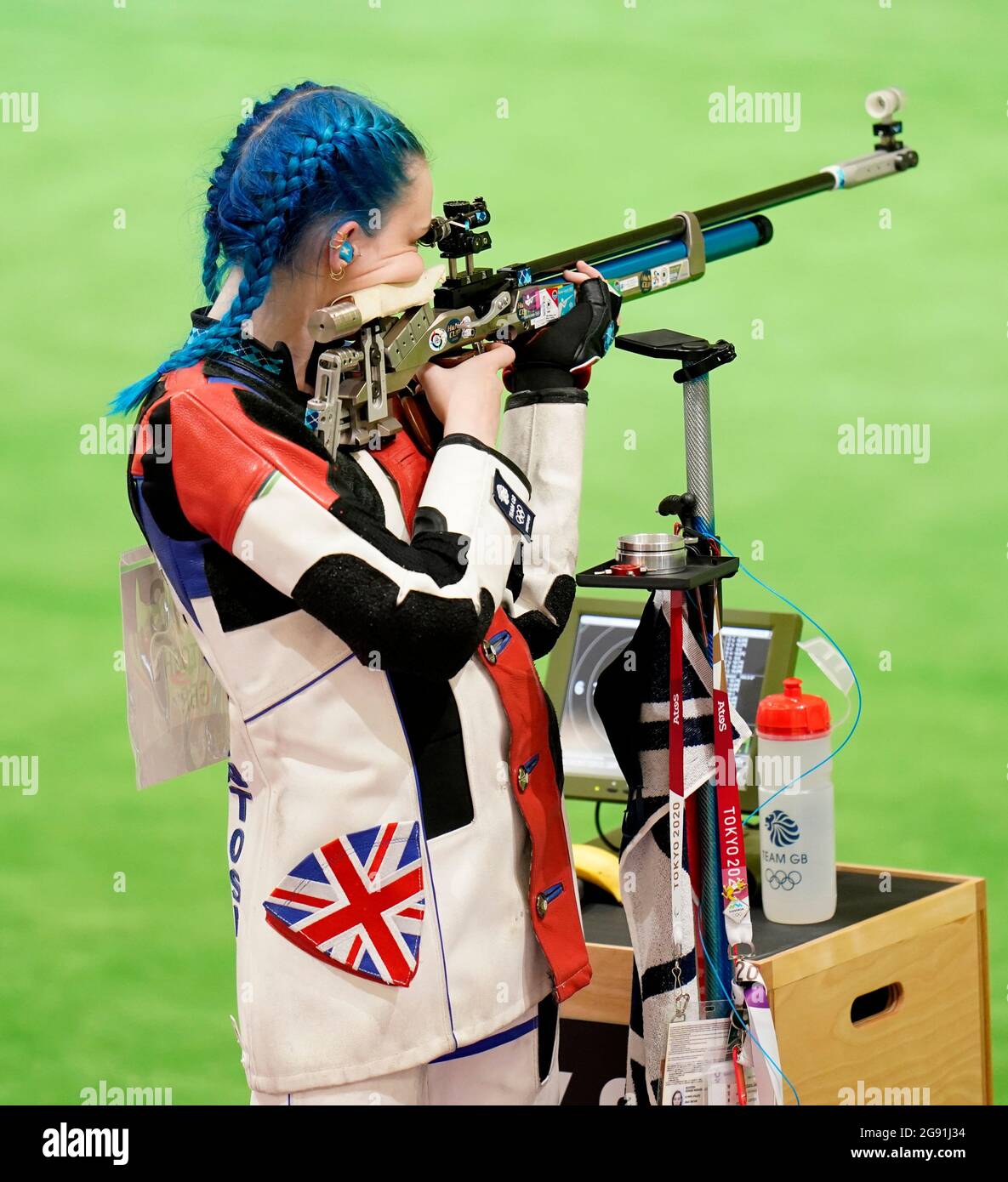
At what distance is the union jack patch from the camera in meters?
1.69

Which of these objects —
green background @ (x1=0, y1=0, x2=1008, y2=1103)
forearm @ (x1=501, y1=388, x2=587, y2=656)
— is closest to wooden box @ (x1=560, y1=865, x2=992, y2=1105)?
forearm @ (x1=501, y1=388, x2=587, y2=656)

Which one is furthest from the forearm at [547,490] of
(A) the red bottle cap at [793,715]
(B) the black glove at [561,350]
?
(A) the red bottle cap at [793,715]

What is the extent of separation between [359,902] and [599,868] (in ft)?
2.83

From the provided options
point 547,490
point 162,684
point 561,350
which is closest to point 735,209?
point 561,350

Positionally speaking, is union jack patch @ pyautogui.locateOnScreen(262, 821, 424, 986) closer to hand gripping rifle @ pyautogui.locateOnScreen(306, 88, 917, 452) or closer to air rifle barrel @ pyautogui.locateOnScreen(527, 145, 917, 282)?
hand gripping rifle @ pyautogui.locateOnScreen(306, 88, 917, 452)

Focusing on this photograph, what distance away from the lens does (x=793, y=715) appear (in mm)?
2318

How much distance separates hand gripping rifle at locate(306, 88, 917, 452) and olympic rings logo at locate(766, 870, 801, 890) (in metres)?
0.79

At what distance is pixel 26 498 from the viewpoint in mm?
4215

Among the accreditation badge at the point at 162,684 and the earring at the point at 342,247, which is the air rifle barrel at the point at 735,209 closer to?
the earring at the point at 342,247

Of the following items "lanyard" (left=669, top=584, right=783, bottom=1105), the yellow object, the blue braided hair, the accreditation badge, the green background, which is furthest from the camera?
the green background

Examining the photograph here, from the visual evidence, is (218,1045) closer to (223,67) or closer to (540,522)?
(540,522)

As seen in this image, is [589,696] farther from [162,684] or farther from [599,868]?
[162,684]

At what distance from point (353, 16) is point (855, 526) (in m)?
1.79

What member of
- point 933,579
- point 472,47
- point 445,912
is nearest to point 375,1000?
point 445,912
